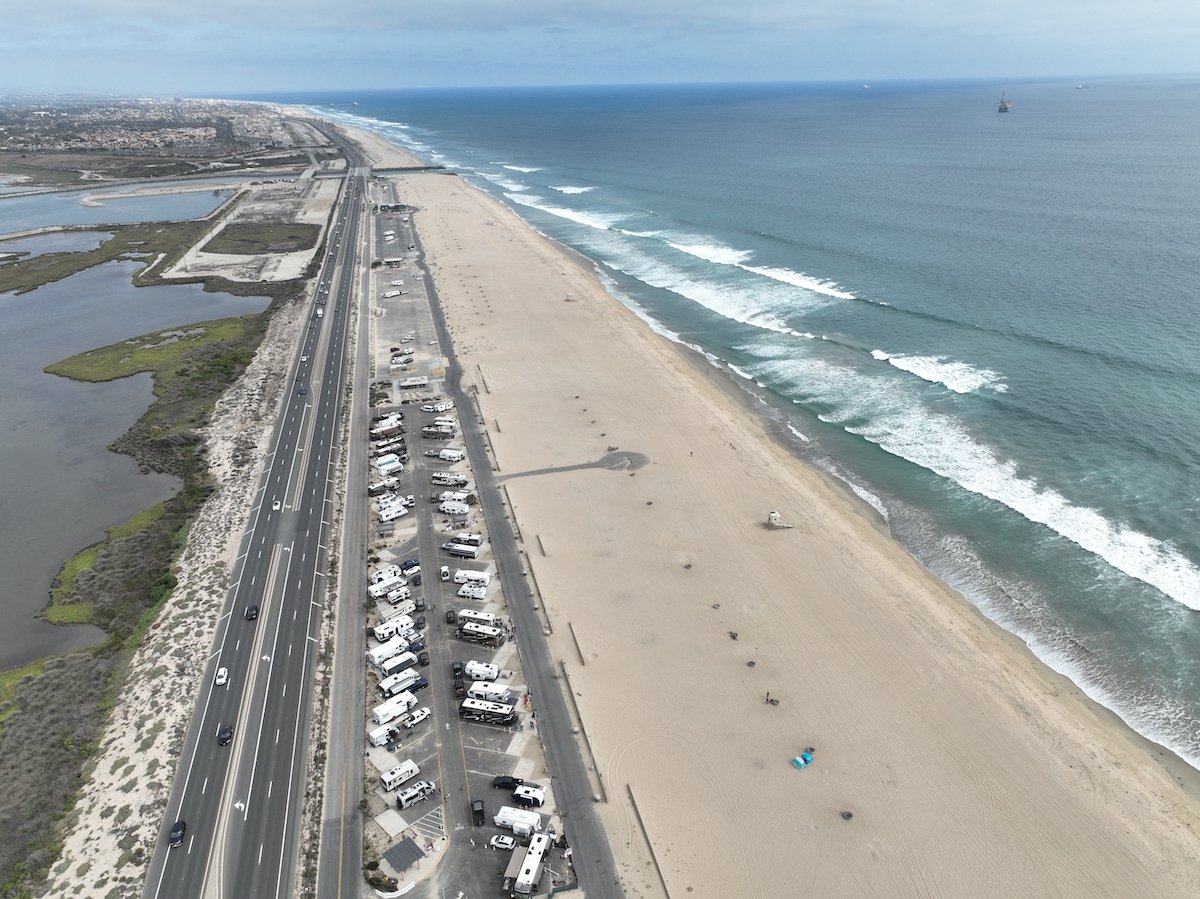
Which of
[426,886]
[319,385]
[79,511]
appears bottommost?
[426,886]

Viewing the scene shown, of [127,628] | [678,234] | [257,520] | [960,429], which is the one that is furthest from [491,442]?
[678,234]

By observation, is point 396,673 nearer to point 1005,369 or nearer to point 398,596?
point 398,596

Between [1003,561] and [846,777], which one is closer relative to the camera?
[846,777]

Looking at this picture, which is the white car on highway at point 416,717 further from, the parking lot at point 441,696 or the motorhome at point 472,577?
the motorhome at point 472,577

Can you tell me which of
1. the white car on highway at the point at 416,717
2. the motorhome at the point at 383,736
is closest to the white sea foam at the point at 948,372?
the white car on highway at the point at 416,717

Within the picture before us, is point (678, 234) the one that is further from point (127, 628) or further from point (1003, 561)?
point (127, 628)

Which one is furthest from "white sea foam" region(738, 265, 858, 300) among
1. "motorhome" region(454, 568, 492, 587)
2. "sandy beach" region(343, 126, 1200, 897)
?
"motorhome" region(454, 568, 492, 587)
